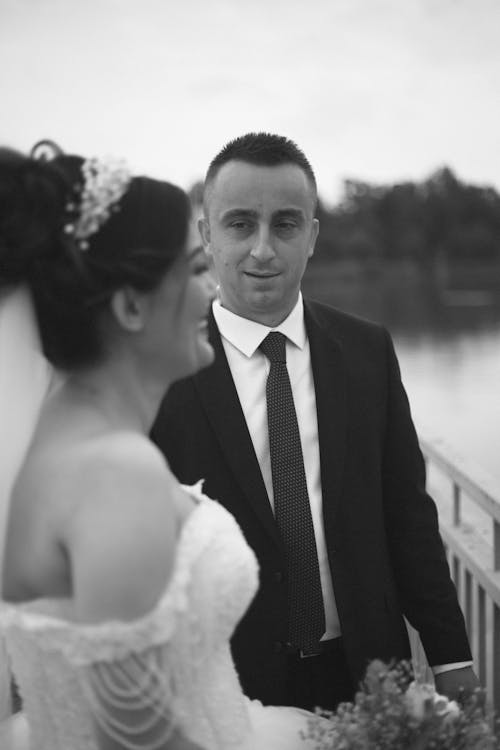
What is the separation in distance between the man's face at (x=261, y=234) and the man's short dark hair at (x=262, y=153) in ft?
0.07

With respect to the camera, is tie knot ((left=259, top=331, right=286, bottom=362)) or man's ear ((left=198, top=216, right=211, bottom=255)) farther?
man's ear ((left=198, top=216, right=211, bottom=255))

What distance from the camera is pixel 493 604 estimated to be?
2.83 metres

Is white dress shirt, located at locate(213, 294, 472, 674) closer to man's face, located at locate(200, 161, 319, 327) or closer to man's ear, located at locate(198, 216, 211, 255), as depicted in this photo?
man's face, located at locate(200, 161, 319, 327)

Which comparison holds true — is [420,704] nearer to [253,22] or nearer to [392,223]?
[253,22]

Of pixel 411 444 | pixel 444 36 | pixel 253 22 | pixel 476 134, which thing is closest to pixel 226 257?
pixel 411 444

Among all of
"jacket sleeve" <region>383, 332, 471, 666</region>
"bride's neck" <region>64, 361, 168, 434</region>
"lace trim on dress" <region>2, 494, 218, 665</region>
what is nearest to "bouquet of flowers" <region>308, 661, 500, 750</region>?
"lace trim on dress" <region>2, 494, 218, 665</region>

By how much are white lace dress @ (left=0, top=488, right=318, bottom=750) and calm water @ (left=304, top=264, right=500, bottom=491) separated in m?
1.97

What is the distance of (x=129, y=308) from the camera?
150cm

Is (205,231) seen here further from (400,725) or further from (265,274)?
(400,725)

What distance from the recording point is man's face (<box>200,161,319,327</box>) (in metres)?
2.48

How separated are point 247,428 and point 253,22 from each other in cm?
641

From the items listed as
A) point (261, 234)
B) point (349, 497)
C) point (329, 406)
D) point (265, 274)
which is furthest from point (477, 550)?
point (261, 234)

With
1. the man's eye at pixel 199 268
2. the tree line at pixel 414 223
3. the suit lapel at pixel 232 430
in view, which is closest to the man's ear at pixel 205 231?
the suit lapel at pixel 232 430

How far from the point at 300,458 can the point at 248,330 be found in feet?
1.47
